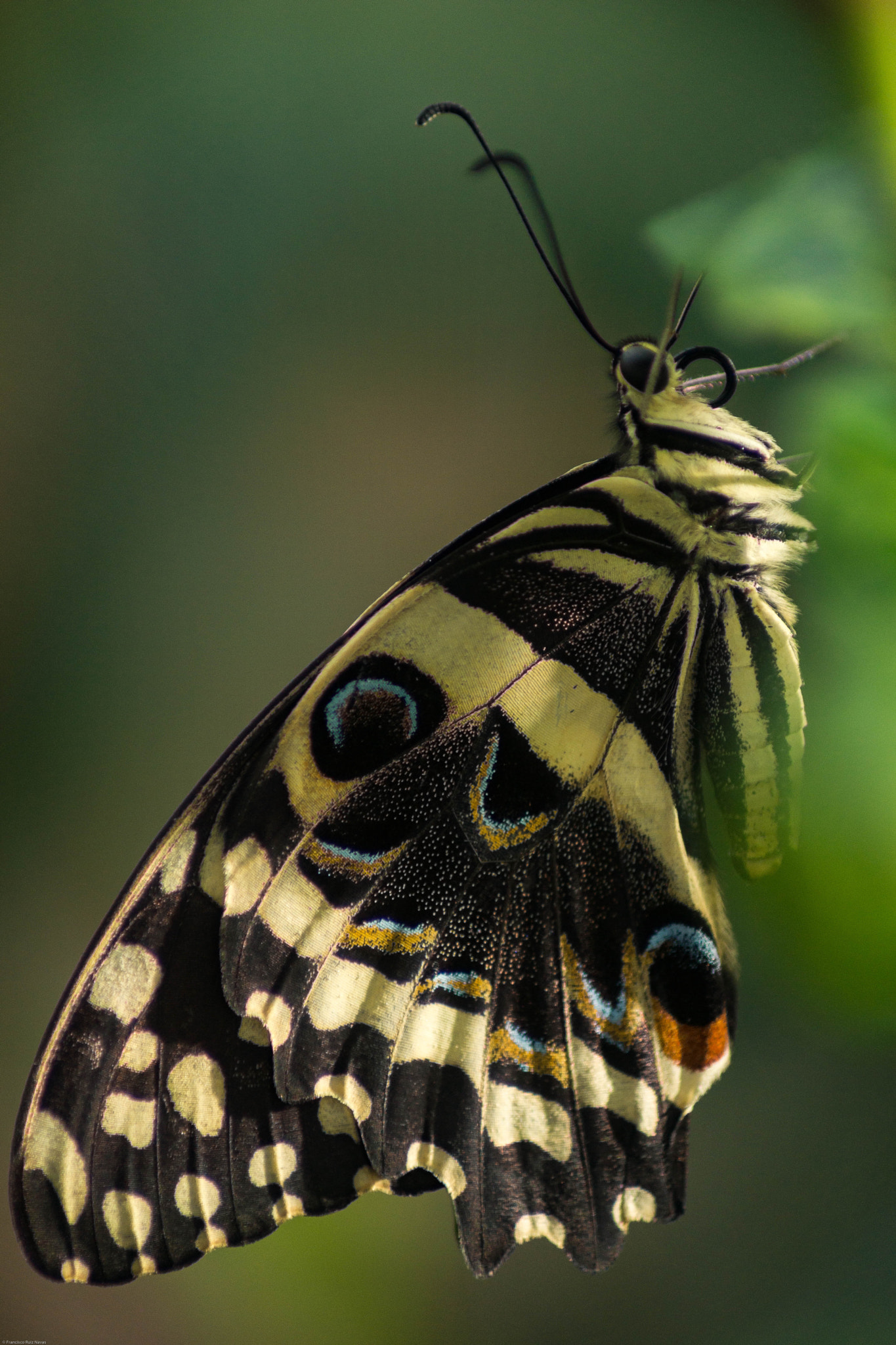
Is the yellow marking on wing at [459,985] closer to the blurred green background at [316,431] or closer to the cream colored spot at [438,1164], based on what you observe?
the cream colored spot at [438,1164]

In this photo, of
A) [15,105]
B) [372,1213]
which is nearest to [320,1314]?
[372,1213]

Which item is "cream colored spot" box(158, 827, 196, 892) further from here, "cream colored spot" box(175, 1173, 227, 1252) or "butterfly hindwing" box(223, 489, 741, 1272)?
"cream colored spot" box(175, 1173, 227, 1252)

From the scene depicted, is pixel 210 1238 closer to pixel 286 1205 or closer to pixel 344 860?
pixel 286 1205

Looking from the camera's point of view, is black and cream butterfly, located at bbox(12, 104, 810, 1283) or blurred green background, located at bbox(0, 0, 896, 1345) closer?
black and cream butterfly, located at bbox(12, 104, 810, 1283)

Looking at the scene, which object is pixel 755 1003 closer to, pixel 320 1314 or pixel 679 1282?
pixel 679 1282

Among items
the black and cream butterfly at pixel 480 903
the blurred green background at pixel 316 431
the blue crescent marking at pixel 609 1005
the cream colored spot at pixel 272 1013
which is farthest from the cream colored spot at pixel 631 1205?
the blurred green background at pixel 316 431

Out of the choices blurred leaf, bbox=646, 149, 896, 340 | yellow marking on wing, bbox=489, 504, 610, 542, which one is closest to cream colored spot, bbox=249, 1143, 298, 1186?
yellow marking on wing, bbox=489, 504, 610, 542
